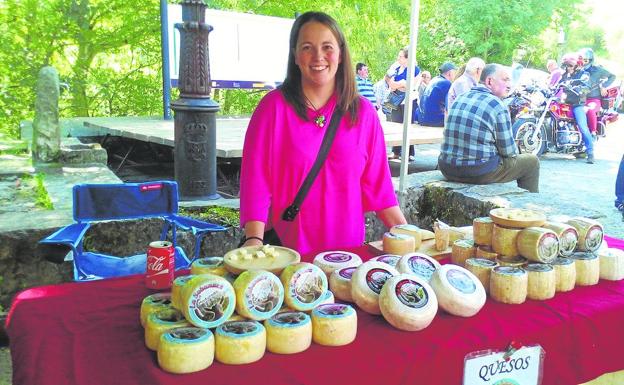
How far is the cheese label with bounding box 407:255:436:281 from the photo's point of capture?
173 centimetres

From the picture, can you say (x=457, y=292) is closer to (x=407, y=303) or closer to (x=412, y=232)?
(x=407, y=303)

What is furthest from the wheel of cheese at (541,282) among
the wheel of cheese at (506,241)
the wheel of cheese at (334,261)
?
the wheel of cheese at (334,261)

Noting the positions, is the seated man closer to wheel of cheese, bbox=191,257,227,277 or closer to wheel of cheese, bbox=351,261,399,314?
wheel of cheese, bbox=351,261,399,314

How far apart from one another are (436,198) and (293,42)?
9.88 ft

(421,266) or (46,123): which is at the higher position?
(46,123)

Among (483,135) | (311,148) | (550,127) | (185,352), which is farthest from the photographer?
(550,127)

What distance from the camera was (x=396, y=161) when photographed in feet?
31.4

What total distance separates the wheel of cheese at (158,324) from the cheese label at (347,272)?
52 centimetres

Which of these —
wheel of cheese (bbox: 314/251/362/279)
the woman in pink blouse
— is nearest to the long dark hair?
the woman in pink blouse

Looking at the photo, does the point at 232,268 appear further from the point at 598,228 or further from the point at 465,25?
the point at 465,25

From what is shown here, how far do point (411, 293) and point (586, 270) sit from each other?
0.77m

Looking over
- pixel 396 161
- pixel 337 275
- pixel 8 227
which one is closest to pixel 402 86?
pixel 396 161

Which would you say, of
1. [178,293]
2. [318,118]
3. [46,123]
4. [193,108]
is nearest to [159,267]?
[178,293]

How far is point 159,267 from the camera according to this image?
1795 millimetres
